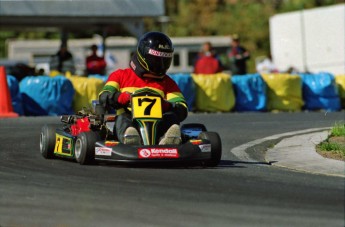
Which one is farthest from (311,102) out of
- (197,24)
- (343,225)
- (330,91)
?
(197,24)

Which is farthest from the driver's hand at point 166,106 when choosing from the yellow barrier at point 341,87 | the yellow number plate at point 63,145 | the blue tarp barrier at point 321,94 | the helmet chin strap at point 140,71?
the yellow barrier at point 341,87

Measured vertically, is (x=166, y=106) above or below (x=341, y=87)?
above

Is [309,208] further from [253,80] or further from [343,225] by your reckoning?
[253,80]

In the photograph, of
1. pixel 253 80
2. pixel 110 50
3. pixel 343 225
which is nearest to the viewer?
pixel 343 225

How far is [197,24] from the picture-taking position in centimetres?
6216

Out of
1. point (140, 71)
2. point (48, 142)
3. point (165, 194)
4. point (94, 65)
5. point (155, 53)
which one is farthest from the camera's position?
point (94, 65)

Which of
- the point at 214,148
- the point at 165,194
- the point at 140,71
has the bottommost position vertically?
the point at 165,194

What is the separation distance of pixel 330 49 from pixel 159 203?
23815mm

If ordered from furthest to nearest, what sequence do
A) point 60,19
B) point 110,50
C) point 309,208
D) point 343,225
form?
point 110,50 → point 60,19 → point 309,208 → point 343,225

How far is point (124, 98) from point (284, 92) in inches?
478

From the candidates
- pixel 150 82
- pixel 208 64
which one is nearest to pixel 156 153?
pixel 150 82

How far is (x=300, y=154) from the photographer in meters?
12.7

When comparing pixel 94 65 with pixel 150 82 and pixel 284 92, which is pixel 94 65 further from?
pixel 150 82

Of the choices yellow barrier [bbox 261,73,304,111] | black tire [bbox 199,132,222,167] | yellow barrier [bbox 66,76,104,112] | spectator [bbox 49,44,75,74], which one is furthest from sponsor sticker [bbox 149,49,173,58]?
spectator [bbox 49,44,75,74]
